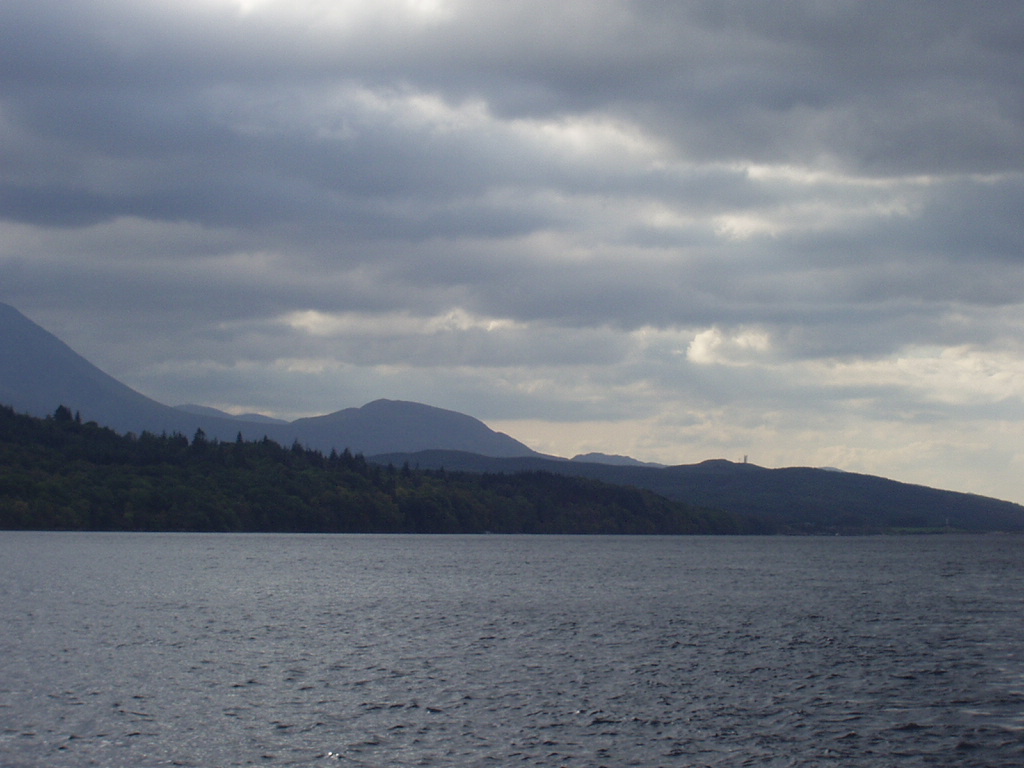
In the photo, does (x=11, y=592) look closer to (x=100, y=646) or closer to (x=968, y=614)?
(x=100, y=646)

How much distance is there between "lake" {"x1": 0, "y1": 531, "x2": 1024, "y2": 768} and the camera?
42250mm

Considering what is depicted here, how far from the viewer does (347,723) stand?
1839 inches

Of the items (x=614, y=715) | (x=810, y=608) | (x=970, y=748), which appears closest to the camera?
(x=970, y=748)

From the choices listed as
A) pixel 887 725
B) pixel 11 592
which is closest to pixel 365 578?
pixel 11 592

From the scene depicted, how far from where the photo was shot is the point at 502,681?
6006cm

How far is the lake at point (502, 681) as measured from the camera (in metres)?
42.2

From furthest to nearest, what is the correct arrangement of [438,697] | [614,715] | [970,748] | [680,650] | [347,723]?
1. [680,650]
2. [438,697]
3. [614,715]
4. [347,723]
5. [970,748]

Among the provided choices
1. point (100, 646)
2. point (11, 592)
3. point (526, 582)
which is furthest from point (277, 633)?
point (526, 582)

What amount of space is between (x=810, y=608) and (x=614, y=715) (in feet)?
228

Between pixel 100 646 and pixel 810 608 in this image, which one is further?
pixel 810 608

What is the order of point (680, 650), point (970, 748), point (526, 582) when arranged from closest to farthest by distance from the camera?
point (970, 748) < point (680, 650) < point (526, 582)

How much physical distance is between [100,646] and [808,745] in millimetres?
48484

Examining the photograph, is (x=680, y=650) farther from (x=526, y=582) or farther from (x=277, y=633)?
(x=526, y=582)

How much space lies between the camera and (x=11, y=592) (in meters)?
114
